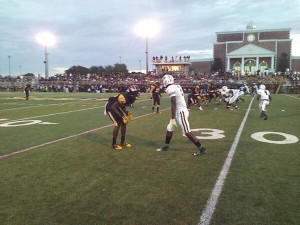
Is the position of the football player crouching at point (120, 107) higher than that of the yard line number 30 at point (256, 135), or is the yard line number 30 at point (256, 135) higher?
the football player crouching at point (120, 107)

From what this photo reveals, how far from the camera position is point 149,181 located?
18.2ft

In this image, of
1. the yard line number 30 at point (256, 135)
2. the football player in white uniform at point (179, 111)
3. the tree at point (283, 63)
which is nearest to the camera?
the football player in white uniform at point (179, 111)

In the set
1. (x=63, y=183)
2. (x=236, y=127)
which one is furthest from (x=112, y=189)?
(x=236, y=127)

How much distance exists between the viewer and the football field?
166 inches

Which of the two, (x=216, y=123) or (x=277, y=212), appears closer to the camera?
(x=277, y=212)

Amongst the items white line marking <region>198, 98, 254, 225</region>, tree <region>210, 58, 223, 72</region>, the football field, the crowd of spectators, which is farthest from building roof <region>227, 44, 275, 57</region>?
white line marking <region>198, 98, 254, 225</region>

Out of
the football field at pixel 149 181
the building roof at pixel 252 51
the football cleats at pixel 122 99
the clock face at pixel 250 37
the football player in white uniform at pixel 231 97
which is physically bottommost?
the football field at pixel 149 181

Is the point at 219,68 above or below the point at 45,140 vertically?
above

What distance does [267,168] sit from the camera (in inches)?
248

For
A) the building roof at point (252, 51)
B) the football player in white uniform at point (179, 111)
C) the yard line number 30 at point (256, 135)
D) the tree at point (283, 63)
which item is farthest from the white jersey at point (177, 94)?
the building roof at point (252, 51)

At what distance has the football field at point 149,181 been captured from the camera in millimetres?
4223

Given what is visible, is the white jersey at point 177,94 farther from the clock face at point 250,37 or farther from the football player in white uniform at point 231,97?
the clock face at point 250,37

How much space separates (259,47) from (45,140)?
84803 millimetres

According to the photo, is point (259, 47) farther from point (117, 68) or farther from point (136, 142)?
point (136, 142)
